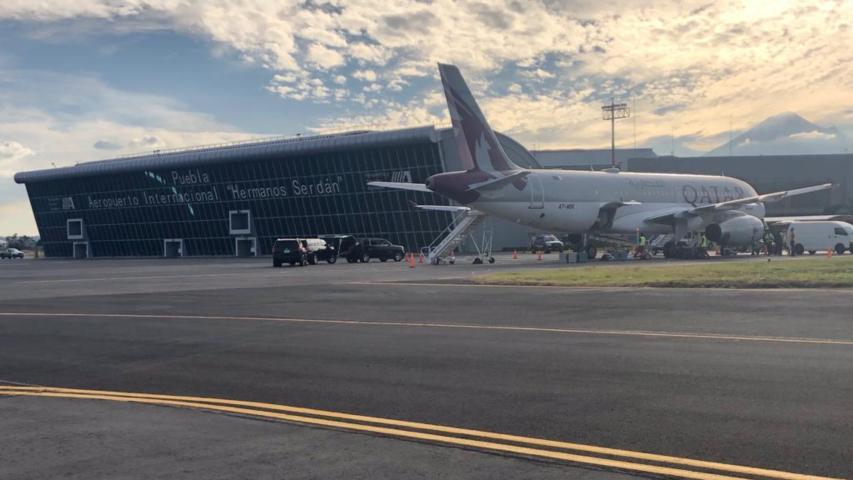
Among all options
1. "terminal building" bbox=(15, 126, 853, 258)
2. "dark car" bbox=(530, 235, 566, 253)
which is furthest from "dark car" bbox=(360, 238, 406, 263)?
"terminal building" bbox=(15, 126, 853, 258)

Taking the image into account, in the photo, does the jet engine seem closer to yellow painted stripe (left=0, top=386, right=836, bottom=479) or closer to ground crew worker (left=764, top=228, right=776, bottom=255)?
ground crew worker (left=764, top=228, right=776, bottom=255)

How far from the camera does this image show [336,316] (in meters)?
17.0

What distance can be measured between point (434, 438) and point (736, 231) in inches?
1707

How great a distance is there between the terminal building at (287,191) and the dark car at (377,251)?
21743 millimetres

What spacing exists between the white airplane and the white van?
9.77 ft

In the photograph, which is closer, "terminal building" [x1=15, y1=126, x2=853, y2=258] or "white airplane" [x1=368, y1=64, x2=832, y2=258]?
"white airplane" [x1=368, y1=64, x2=832, y2=258]

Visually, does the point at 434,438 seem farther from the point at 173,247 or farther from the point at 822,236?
the point at 173,247

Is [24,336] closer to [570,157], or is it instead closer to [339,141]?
[339,141]

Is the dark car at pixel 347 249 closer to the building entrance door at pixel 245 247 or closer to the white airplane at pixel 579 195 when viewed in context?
the white airplane at pixel 579 195

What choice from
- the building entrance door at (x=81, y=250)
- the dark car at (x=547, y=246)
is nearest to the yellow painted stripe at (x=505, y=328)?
the dark car at (x=547, y=246)

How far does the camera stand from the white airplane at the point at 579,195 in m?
41.1

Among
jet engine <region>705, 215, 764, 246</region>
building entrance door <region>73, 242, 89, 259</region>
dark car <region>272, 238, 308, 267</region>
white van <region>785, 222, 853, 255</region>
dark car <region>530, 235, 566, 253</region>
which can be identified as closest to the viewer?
jet engine <region>705, 215, 764, 246</region>

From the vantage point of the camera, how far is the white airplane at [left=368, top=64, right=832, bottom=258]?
135 ft

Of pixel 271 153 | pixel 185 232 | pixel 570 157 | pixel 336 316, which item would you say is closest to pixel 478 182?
pixel 336 316
